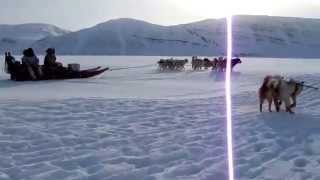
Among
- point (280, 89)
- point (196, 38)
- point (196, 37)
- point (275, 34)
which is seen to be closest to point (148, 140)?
point (280, 89)

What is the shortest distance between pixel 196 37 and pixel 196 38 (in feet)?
6.35

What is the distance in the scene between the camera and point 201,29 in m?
163

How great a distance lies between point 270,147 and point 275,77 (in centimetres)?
272

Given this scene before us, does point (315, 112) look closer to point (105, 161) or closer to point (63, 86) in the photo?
point (105, 161)

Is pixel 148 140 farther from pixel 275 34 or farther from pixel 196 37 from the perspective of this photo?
pixel 275 34

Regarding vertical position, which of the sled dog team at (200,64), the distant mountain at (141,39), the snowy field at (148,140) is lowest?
the snowy field at (148,140)

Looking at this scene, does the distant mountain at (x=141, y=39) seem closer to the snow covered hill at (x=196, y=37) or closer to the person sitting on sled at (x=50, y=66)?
the snow covered hill at (x=196, y=37)

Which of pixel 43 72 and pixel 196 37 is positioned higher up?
pixel 196 37

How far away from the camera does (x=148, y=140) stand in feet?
22.1

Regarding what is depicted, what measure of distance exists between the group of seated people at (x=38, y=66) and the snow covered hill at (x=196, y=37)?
103 meters

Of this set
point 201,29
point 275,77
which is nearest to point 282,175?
point 275,77

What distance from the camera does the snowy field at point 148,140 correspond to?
530 cm

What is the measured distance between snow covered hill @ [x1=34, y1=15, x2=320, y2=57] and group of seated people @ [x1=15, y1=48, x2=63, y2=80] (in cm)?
10343

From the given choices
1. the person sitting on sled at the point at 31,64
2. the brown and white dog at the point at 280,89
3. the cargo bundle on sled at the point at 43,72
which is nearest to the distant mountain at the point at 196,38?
the cargo bundle on sled at the point at 43,72
